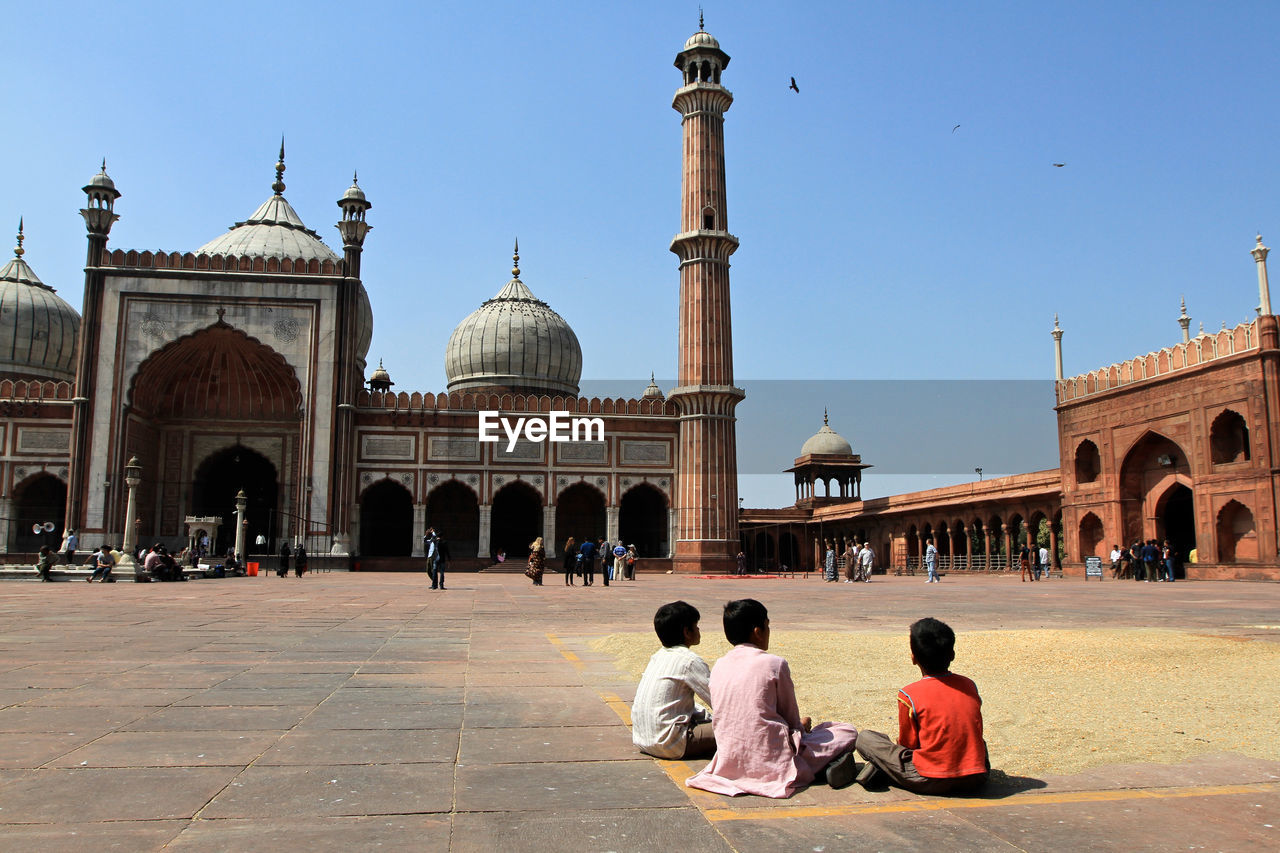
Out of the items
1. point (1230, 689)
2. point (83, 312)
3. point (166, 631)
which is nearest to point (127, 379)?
point (83, 312)

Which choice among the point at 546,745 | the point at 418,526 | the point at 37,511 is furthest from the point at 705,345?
the point at 546,745

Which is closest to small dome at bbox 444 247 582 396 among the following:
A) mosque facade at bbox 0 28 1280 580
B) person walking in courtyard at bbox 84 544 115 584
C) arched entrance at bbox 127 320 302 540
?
mosque facade at bbox 0 28 1280 580

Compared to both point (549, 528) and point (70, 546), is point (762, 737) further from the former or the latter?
point (549, 528)

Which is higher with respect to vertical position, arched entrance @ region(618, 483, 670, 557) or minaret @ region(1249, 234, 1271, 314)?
minaret @ region(1249, 234, 1271, 314)

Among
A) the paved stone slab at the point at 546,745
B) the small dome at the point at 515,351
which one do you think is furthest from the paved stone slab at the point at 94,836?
the small dome at the point at 515,351

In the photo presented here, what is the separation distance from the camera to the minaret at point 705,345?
3253cm

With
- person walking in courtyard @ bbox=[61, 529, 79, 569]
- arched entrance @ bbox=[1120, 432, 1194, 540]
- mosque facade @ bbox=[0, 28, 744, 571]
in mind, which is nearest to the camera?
arched entrance @ bbox=[1120, 432, 1194, 540]

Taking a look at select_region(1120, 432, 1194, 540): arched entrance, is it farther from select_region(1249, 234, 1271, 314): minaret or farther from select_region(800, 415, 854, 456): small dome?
select_region(800, 415, 854, 456): small dome

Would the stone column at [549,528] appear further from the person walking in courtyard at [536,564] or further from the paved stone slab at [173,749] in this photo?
the paved stone slab at [173,749]

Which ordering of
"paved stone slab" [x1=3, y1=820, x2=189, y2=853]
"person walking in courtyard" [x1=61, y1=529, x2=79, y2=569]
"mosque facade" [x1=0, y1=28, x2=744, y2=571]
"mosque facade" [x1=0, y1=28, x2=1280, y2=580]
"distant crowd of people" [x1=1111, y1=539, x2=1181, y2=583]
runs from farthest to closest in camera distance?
1. "mosque facade" [x1=0, y1=28, x2=744, y2=571]
2. "mosque facade" [x1=0, y1=28, x2=1280, y2=580]
3. "person walking in courtyard" [x1=61, y1=529, x2=79, y2=569]
4. "distant crowd of people" [x1=1111, y1=539, x2=1181, y2=583]
5. "paved stone slab" [x1=3, y1=820, x2=189, y2=853]

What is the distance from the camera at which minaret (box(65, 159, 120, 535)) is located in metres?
29.4

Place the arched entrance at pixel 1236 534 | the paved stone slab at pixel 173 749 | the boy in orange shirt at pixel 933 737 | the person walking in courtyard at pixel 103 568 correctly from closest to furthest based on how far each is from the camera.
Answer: the boy in orange shirt at pixel 933 737, the paved stone slab at pixel 173 749, the person walking in courtyard at pixel 103 568, the arched entrance at pixel 1236 534

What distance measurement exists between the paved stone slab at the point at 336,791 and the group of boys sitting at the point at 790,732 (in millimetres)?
945

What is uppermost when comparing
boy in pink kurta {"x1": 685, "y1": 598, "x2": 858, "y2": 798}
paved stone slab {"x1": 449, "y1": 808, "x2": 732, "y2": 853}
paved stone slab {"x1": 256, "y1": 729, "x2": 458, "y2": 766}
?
boy in pink kurta {"x1": 685, "y1": 598, "x2": 858, "y2": 798}
